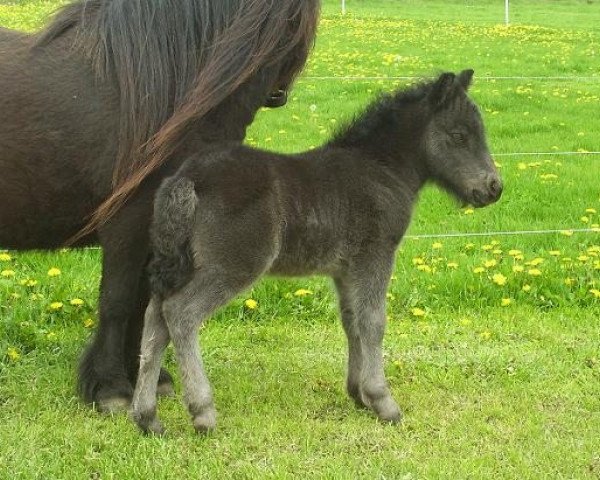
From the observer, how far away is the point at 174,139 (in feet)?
12.6

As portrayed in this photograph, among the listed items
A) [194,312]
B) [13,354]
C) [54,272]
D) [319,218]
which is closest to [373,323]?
[319,218]

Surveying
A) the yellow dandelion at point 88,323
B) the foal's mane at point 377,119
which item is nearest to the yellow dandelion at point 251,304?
the yellow dandelion at point 88,323

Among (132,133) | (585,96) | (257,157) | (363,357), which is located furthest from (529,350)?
(585,96)

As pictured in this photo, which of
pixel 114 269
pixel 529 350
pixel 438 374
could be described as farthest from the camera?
pixel 529 350

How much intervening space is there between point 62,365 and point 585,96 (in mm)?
10461

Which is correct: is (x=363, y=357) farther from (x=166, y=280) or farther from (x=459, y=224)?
(x=459, y=224)

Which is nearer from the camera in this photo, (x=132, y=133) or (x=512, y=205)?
(x=132, y=133)

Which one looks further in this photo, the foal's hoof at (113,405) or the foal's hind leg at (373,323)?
the foal's hoof at (113,405)

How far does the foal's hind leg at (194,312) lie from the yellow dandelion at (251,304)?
1788 mm

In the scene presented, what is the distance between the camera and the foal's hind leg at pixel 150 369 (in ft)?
12.2

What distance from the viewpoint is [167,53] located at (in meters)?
3.93

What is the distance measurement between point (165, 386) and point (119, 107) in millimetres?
1393

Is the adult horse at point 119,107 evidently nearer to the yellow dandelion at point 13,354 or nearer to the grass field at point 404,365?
the grass field at point 404,365

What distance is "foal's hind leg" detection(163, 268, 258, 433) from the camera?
3662 millimetres
